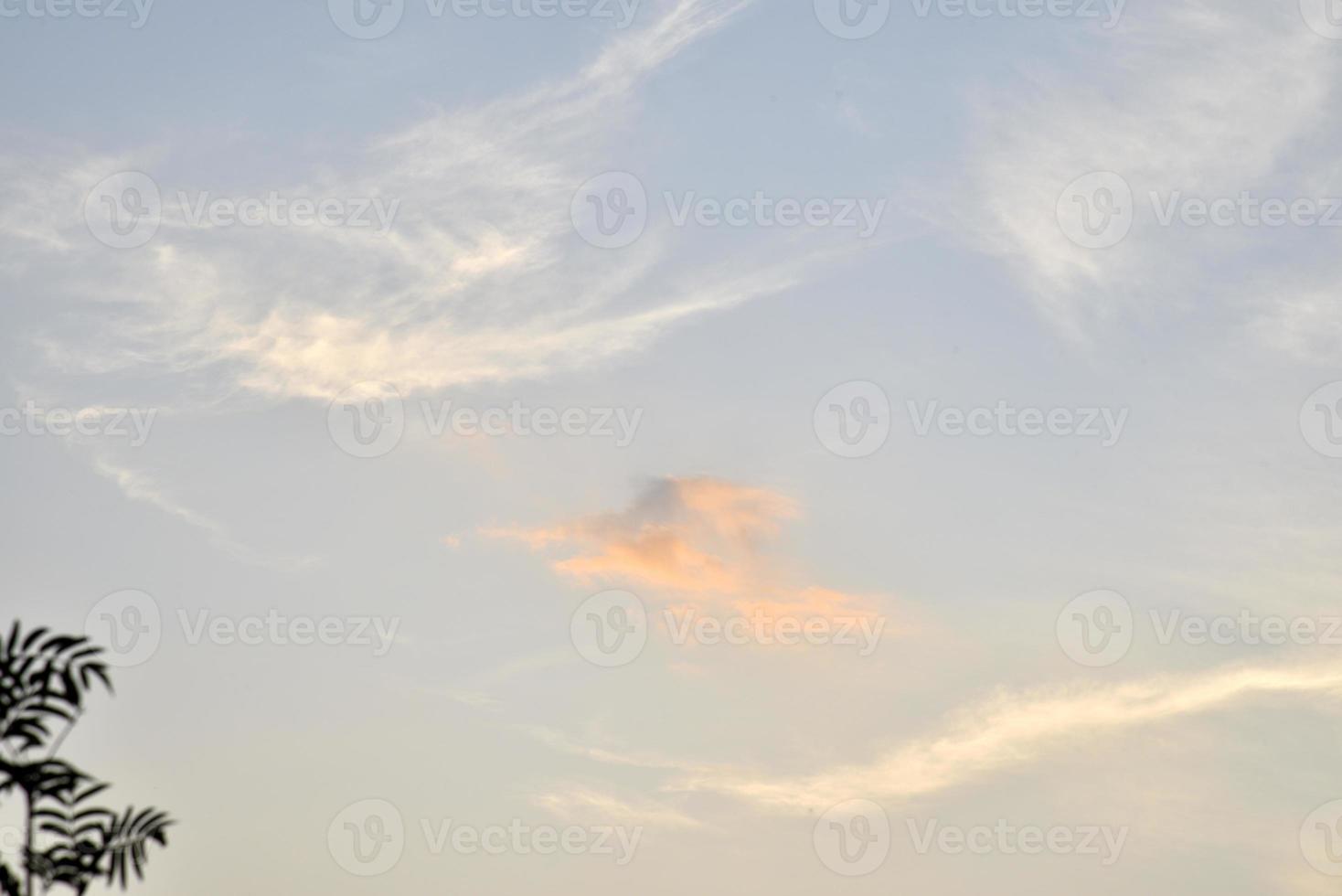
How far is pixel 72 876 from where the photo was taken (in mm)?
30422

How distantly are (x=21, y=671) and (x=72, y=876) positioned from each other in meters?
4.47

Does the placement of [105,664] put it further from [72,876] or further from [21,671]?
[72,876]

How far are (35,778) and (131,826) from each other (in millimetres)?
2952

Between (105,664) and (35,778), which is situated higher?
(105,664)

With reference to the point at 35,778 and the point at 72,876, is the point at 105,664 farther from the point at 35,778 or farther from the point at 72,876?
the point at 72,876

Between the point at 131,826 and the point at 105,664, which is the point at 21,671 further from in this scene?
the point at 131,826

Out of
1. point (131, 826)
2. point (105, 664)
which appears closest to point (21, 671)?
point (105, 664)

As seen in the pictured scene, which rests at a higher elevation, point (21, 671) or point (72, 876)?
point (21, 671)

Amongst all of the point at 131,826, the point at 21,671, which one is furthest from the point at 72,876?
the point at 21,671

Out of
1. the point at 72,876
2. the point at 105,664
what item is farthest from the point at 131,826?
the point at 105,664

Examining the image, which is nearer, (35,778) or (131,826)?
(35,778)

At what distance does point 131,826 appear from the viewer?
31484mm

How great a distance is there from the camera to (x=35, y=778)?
29.2 m

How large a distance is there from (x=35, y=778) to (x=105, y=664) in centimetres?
251
